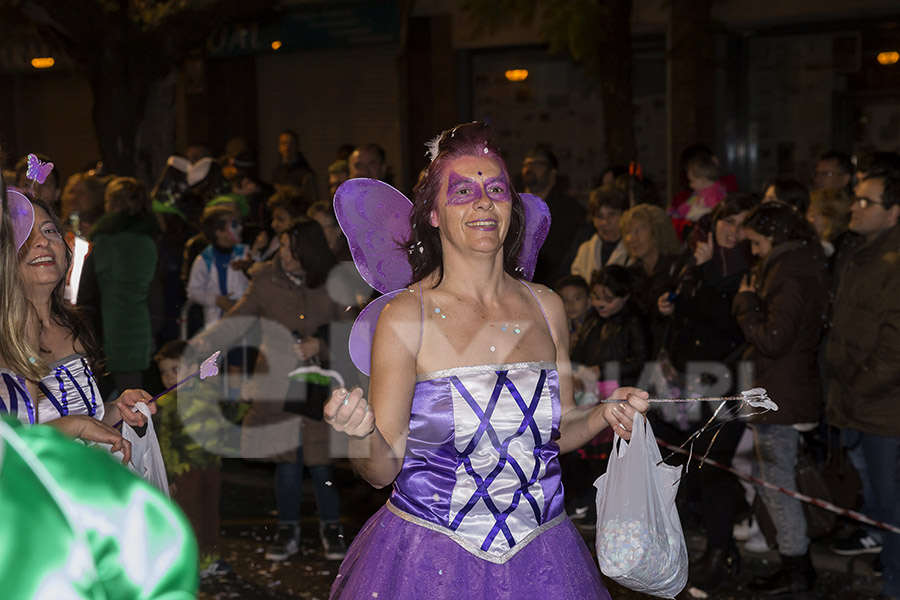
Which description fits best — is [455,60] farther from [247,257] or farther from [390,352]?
[390,352]

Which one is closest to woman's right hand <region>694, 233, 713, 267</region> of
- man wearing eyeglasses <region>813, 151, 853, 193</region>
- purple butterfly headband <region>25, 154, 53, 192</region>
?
man wearing eyeglasses <region>813, 151, 853, 193</region>

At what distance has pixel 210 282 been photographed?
746 cm

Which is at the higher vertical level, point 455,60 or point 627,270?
point 455,60

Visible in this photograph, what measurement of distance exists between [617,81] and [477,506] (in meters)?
8.94

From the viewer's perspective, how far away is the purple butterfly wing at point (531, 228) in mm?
3227

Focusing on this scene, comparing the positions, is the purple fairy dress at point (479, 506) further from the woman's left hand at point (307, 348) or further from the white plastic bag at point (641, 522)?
the woman's left hand at point (307, 348)

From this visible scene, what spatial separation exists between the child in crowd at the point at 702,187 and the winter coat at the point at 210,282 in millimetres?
3212

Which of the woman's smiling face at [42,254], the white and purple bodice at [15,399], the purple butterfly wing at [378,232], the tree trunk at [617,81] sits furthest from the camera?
the tree trunk at [617,81]

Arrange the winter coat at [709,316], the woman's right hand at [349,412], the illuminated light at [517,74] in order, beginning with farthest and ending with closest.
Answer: the illuminated light at [517,74]
the winter coat at [709,316]
the woman's right hand at [349,412]

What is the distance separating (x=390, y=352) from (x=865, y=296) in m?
3.18

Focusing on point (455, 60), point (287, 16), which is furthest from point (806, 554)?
point (287, 16)

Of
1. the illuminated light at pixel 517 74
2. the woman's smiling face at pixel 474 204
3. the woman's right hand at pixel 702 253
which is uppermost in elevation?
the illuminated light at pixel 517 74

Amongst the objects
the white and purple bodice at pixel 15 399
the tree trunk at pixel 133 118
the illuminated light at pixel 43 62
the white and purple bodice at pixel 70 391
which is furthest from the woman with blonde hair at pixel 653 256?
the illuminated light at pixel 43 62

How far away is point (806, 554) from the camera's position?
→ 16.8ft
